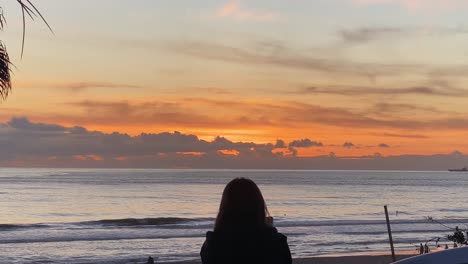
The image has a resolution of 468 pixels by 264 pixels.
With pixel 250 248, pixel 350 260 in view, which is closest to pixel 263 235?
pixel 250 248

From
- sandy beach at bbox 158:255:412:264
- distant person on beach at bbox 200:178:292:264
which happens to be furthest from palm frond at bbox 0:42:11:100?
sandy beach at bbox 158:255:412:264

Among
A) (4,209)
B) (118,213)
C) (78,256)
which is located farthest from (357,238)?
(4,209)

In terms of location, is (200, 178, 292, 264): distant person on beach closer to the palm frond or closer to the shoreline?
the palm frond

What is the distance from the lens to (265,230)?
372 centimetres

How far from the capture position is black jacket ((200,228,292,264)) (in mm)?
3676

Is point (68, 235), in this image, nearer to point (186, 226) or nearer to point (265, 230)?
point (186, 226)

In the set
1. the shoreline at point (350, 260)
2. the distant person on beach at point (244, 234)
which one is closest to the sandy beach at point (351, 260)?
the shoreline at point (350, 260)

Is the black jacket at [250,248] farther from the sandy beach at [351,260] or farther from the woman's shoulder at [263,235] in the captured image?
the sandy beach at [351,260]

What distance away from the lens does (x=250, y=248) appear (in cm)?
370

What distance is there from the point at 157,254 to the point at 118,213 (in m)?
25.4

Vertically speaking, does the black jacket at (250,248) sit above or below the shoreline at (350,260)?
above

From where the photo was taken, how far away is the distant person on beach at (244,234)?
145 inches

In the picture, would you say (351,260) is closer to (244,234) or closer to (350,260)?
(350,260)

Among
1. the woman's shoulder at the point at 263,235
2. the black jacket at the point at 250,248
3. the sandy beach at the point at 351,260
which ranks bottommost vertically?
the sandy beach at the point at 351,260
